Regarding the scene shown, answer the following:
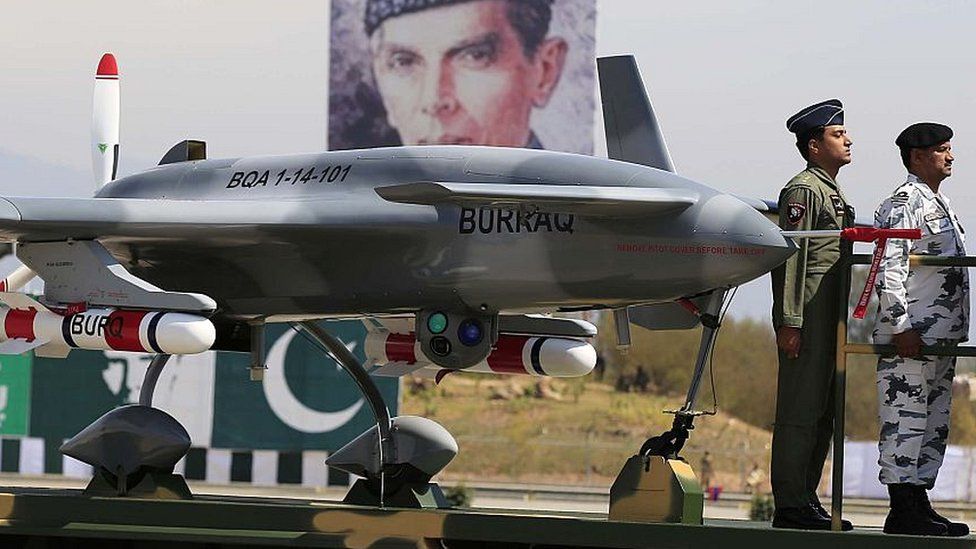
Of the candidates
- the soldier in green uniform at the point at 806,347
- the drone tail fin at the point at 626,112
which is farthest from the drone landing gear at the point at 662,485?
the drone tail fin at the point at 626,112

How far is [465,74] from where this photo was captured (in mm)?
58969

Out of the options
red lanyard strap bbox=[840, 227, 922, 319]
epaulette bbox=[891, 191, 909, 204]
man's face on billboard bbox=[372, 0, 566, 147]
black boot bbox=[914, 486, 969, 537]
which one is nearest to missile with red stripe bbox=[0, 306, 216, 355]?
red lanyard strap bbox=[840, 227, 922, 319]

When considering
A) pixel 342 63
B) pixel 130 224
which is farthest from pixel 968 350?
pixel 342 63

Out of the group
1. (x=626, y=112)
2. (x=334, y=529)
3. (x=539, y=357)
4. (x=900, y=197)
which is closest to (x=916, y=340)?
(x=900, y=197)

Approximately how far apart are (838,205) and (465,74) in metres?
50.9

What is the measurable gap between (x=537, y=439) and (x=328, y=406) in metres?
21.7

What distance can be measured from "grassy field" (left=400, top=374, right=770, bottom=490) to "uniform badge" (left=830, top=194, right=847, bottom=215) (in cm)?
4052

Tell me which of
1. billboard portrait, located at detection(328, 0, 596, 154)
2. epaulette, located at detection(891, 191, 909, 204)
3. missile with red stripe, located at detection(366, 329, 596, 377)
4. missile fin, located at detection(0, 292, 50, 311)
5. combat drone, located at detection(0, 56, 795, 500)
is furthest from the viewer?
billboard portrait, located at detection(328, 0, 596, 154)

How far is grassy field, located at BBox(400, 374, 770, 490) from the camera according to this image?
51062 millimetres

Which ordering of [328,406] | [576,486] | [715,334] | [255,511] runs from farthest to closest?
[576,486] < [328,406] < [715,334] < [255,511]

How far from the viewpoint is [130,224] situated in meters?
10.5

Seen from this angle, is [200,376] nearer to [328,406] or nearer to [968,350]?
[328,406]

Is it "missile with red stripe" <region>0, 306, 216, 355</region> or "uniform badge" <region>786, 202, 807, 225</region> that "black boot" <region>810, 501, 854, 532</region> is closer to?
"uniform badge" <region>786, 202, 807, 225</region>

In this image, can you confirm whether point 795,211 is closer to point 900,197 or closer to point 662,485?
point 900,197
